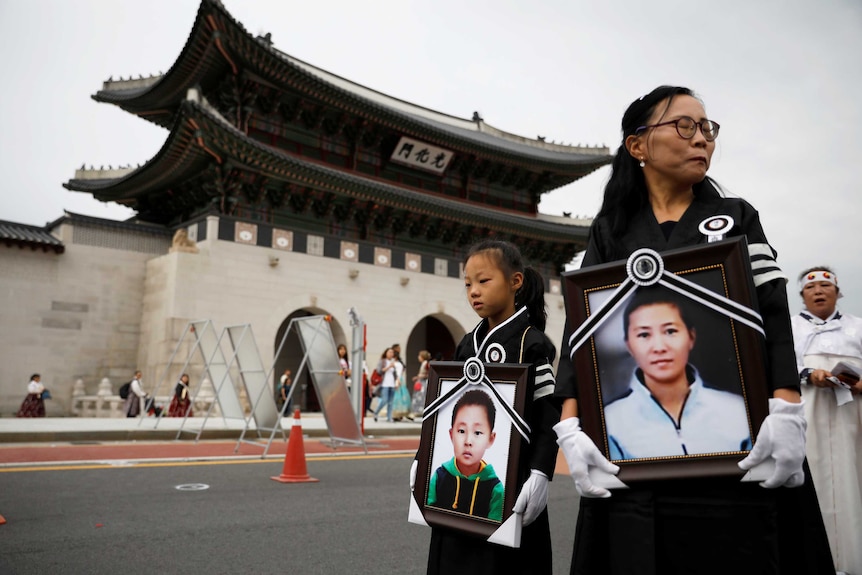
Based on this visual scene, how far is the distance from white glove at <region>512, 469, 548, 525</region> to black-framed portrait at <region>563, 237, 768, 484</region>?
45 cm

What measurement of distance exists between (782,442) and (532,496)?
0.85 metres

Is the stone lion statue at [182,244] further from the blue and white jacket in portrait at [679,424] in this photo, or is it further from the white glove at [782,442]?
the white glove at [782,442]

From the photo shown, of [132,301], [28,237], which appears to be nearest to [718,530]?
[28,237]

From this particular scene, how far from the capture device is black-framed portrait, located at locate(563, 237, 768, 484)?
1.59 m

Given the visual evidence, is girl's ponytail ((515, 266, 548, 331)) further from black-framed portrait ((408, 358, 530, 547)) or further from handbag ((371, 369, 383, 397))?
handbag ((371, 369, 383, 397))

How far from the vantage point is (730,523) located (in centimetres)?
161

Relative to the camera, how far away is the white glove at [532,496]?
2.11 meters

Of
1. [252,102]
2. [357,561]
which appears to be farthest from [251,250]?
[357,561]

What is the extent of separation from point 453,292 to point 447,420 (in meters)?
22.0

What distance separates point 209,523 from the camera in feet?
16.3

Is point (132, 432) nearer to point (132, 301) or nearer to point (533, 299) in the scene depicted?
point (132, 301)

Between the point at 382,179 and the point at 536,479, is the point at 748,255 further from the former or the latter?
the point at 382,179

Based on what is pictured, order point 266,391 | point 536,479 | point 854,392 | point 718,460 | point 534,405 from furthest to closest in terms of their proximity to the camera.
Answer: point 266,391 < point 854,392 < point 534,405 < point 536,479 < point 718,460

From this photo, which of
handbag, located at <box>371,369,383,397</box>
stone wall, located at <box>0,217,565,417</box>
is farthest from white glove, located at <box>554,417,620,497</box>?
stone wall, located at <box>0,217,565,417</box>
